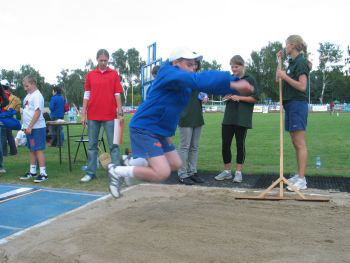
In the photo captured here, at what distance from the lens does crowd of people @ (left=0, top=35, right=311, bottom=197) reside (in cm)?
403

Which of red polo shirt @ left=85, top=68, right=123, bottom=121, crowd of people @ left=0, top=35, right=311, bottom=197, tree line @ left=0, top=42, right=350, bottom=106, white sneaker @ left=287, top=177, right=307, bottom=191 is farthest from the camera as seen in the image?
tree line @ left=0, top=42, right=350, bottom=106

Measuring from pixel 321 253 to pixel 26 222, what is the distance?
3.26 metres

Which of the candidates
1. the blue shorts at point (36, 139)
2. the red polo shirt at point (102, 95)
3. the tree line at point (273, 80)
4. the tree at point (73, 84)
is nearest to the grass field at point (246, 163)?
the blue shorts at point (36, 139)

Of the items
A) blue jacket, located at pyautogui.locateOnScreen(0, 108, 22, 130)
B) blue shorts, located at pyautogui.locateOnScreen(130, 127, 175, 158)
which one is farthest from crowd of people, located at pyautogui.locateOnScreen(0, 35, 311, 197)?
blue jacket, located at pyautogui.locateOnScreen(0, 108, 22, 130)

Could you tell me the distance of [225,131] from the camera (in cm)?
682

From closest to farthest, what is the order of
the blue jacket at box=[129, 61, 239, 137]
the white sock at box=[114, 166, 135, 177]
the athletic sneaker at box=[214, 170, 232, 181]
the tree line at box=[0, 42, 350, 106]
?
the blue jacket at box=[129, 61, 239, 137] → the white sock at box=[114, 166, 135, 177] → the athletic sneaker at box=[214, 170, 232, 181] → the tree line at box=[0, 42, 350, 106]

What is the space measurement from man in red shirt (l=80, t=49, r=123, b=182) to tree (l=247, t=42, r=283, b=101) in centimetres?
7369

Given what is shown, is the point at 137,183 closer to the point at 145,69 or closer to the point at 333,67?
the point at 145,69

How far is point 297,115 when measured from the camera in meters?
5.85

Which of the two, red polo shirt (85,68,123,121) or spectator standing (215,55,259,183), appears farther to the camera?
red polo shirt (85,68,123,121)

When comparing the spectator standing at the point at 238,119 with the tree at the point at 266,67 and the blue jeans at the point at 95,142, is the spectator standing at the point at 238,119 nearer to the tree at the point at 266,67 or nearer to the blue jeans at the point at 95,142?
the blue jeans at the point at 95,142

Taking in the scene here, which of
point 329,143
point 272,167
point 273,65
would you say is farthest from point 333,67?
point 272,167

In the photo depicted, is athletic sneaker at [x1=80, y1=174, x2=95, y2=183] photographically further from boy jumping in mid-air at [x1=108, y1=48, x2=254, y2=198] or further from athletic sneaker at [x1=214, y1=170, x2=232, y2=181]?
athletic sneaker at [x1=214, y1=170, x2=232, y2=181]

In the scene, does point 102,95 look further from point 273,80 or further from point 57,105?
point 273,80
